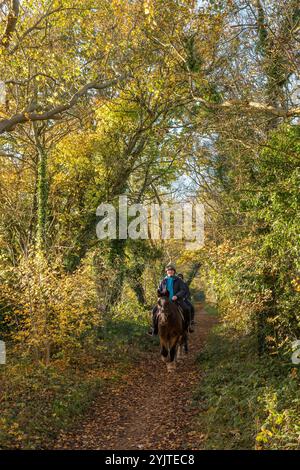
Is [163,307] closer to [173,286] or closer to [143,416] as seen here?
[173,286]

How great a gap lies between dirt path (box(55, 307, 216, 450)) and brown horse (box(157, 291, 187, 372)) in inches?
22.2

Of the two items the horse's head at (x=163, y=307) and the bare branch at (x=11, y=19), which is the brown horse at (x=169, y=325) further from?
the bare branch at (x=11, y=19)

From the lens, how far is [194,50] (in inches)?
517

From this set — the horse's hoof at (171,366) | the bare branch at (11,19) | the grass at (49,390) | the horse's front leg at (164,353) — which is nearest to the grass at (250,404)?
the horse's hoof at (171,366)

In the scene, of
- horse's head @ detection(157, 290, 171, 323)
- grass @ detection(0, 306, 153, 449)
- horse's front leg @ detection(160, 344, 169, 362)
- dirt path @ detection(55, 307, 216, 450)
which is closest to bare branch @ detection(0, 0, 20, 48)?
horse's head @ detection(157, 290, 171, 323)

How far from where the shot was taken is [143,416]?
9969 millimetres

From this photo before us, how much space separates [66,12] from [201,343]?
15186 mm

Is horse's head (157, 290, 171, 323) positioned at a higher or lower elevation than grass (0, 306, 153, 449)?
higher

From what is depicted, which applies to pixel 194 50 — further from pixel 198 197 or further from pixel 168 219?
pixel 168 219

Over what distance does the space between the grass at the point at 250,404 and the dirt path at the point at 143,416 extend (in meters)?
0.40

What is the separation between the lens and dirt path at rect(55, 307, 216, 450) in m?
8.27

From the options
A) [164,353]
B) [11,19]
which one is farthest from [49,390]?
[11,19]

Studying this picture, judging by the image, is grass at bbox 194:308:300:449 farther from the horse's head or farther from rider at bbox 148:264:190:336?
rider at bbox 148:264:190:336

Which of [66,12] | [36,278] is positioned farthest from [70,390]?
[66,12]
